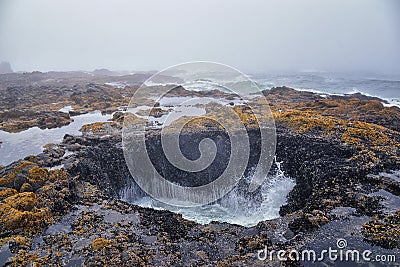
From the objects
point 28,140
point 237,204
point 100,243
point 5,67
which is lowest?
point 237,204

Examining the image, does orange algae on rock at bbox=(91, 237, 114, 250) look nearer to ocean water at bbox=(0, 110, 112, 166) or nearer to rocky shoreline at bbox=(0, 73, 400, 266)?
→ rocky shoreline at bbox=(0, 73, 400, 266)

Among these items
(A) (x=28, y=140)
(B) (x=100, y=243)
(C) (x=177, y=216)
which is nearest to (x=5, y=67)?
(A) (x=28, y=140)

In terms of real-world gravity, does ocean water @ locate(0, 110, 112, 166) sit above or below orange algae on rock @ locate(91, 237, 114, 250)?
above

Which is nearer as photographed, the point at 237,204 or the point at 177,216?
the point at 177,216

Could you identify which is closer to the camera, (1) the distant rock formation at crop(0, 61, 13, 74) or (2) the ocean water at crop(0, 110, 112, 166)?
(2) the ocean water at crop(0, 110, 112, 166)

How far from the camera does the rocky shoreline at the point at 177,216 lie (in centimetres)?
834

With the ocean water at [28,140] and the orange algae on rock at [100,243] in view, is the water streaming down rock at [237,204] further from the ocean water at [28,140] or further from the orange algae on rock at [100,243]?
the ocean water at [28,140]

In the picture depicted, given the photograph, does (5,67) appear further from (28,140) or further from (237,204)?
(237,204)

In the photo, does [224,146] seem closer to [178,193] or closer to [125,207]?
[178,193]

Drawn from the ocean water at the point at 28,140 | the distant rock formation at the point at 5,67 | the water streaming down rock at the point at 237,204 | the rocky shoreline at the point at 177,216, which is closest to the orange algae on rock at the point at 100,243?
the rocky shoreline at the point at 177,216

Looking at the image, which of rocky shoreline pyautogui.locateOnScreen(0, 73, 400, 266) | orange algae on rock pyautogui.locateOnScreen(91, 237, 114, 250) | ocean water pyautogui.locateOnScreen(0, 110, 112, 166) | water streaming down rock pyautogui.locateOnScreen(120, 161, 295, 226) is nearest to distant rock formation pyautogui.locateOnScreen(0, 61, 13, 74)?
ocean water pyautogui.locateOnScreen(0, 110, 112, 166)

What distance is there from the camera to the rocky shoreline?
834 cm

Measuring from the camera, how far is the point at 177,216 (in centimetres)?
1107

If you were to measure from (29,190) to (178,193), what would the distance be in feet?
29.4
